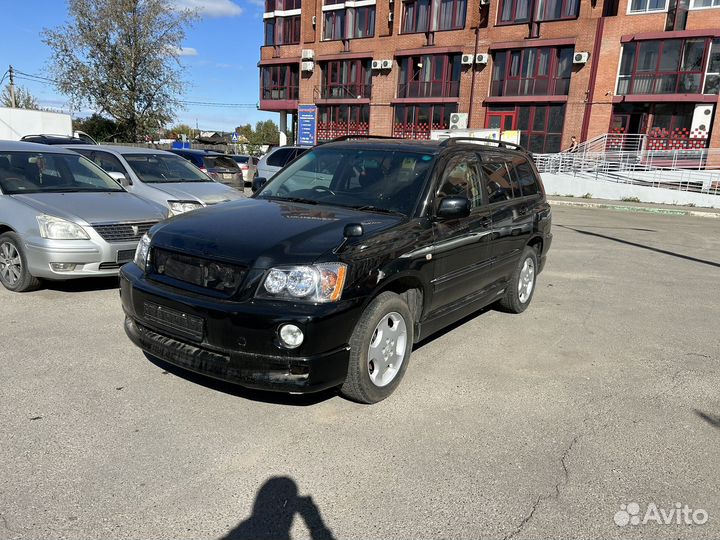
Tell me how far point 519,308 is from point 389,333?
2813 millimetres

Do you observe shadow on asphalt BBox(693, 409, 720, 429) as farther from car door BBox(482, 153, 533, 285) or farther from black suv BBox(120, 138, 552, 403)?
car door BBox(482, 153, 533, 285)

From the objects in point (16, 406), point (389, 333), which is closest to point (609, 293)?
point (389, 333)

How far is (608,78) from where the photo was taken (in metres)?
29.0

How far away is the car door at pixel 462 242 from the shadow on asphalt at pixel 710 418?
193 centimetres

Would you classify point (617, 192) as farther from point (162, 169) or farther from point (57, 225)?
point (57, 225)

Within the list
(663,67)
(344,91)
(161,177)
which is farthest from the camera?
(344,91)

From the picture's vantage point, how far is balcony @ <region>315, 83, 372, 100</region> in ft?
121

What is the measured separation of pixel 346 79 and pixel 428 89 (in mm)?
6384

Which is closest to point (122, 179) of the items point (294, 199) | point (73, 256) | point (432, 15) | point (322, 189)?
point (73, 256)

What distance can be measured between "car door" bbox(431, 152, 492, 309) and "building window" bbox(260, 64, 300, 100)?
127 feet

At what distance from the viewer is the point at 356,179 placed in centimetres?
468

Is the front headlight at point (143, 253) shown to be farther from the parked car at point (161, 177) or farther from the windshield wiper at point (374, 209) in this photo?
the parked car at point (161, 177)

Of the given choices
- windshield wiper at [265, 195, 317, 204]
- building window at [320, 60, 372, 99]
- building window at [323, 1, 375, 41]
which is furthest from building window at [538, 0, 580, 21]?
windshield wiper at [265, 195, 317, 204]

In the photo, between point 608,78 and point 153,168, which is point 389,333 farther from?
point 608,78
